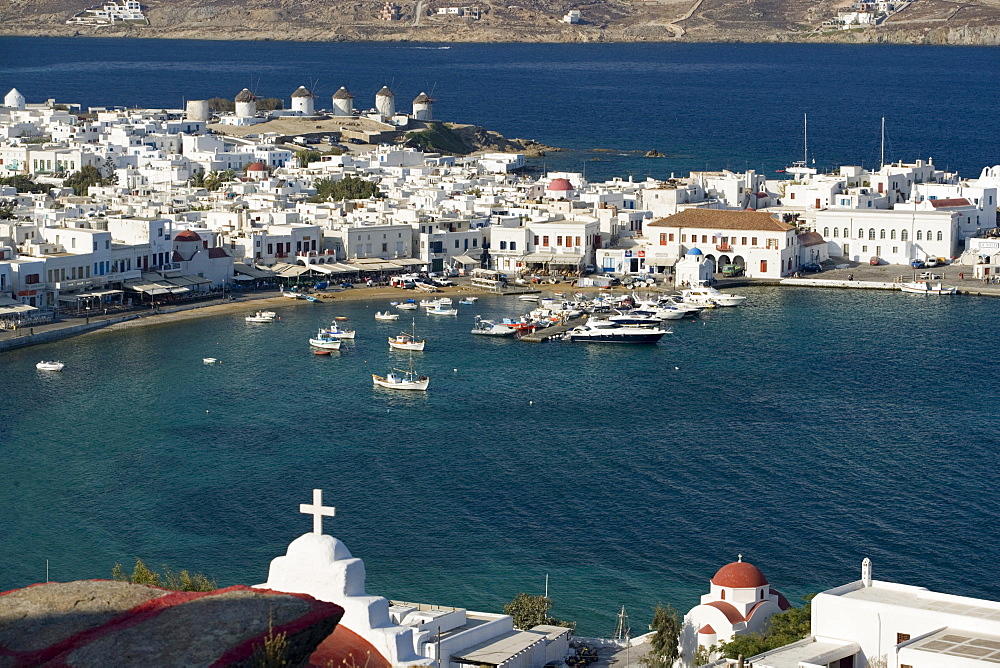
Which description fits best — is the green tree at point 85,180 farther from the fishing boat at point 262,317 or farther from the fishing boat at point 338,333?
the fishing boat at point 338,333

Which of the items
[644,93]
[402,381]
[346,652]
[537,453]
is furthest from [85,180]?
[644,93]

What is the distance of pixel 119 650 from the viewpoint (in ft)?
38.2

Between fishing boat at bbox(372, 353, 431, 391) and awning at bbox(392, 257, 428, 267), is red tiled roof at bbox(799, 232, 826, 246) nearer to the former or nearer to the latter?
awning at bbox(392, 257, 428, 267)

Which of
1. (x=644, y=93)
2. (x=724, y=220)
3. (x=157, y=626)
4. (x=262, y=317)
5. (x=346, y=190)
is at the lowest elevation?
(x=262, y=317)

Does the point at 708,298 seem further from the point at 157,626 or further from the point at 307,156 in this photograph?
the point at 157,626

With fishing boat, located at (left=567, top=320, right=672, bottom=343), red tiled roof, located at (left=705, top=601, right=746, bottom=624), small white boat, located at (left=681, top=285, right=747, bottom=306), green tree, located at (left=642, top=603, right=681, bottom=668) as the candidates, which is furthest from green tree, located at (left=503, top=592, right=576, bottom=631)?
small white boat, located at (left=681, top=285, right=747, bottom=306)

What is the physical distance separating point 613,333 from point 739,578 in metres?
23.9

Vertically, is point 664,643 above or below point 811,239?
below

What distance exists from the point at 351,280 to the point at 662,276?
8.98m

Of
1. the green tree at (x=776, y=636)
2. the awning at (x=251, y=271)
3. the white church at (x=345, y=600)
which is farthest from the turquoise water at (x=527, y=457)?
the white church at (x=345, y=600)

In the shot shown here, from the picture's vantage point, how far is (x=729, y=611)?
20688mm

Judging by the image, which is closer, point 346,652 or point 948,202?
point 346,652

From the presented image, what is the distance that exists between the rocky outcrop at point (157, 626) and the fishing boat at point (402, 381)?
85.7 feet

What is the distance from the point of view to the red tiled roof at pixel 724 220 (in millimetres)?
54438
